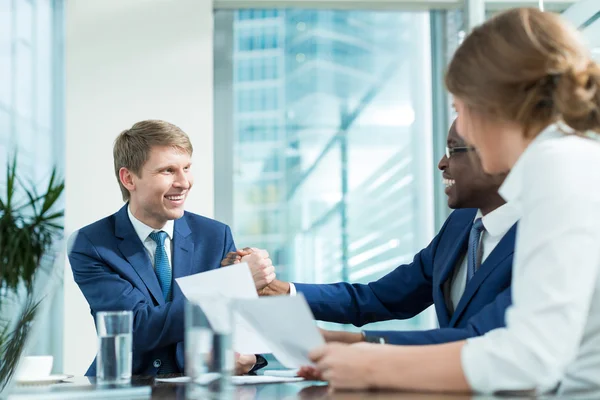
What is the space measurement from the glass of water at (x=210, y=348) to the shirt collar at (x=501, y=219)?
0.82m

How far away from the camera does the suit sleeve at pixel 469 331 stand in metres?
1.78

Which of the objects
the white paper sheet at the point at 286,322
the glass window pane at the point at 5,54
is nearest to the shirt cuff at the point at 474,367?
the white paper sheet at the point at 286,322

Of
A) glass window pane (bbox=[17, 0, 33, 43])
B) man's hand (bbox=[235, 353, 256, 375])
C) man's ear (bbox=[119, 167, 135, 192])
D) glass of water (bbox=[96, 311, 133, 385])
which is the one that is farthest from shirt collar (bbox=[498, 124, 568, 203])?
glass window pane (bbox=[17, 0, 33, 43])

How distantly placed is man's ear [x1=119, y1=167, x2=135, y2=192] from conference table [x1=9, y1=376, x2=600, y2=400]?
1.07 meters

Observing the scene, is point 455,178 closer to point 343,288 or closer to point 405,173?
point 343,288

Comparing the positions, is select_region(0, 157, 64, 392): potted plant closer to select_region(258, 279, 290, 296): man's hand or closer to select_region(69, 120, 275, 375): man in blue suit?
select_region(69, 120, 275, 375): man in blue suit

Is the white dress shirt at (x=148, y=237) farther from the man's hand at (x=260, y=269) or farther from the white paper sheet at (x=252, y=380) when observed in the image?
the white paper sheet at (x=252, y=380)

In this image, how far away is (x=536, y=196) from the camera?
1.31 metres

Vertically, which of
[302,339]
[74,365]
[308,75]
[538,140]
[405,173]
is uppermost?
[308,75]

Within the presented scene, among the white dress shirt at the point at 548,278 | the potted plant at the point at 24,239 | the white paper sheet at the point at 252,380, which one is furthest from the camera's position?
the potted plant at the point at 24,239

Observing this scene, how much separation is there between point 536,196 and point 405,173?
375cm

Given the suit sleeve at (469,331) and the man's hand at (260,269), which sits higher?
the man's hand at (260,269)

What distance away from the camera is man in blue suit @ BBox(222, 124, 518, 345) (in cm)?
185

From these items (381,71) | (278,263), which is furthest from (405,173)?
(278,263)
